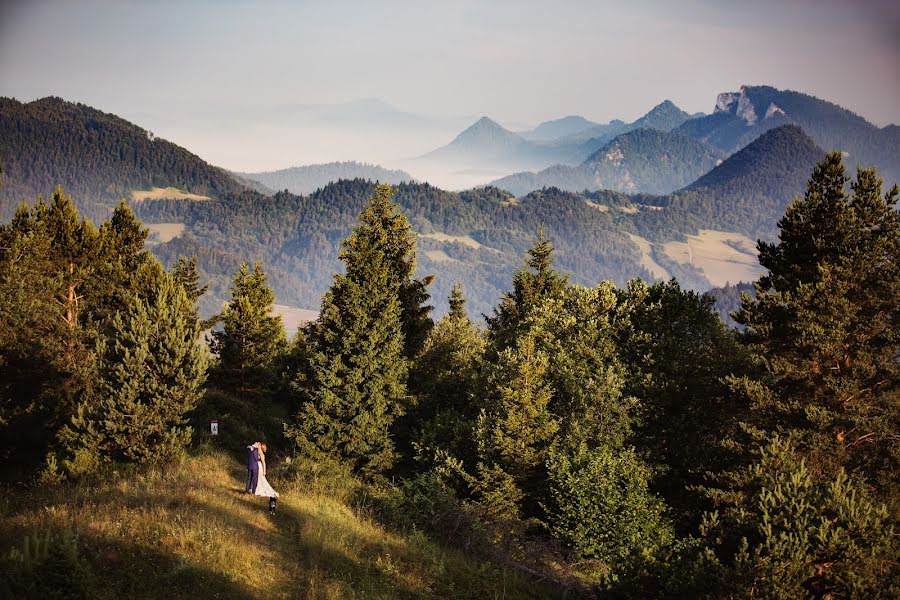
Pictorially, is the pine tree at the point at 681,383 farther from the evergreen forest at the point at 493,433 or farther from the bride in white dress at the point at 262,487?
the bride in white dress at the point at 262,487

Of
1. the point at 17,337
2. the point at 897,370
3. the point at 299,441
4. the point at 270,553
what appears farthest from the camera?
the point at 299,441

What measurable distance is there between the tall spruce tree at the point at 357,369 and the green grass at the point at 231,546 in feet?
30.2

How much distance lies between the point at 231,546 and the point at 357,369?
15.4 meters

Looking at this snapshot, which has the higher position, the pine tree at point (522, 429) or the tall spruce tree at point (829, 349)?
the tall spruce tree at point (829, 349)

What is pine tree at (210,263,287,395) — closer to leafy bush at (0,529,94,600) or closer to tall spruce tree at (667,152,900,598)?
tall spruce tree at (667,152,900,598)

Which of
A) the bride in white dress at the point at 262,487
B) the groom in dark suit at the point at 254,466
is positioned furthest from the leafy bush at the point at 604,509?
the groom in dark suit at the point at 254,466

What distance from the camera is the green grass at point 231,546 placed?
11.6m

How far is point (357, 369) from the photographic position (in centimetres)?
2844

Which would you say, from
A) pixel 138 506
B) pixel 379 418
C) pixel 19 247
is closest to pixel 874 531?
Result: pixel 138 506

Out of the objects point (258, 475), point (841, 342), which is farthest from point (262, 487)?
point (841, 342)

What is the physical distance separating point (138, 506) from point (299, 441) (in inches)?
514

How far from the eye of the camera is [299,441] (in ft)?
90.0

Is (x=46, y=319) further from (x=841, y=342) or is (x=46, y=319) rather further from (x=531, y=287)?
(x=841, y=342)

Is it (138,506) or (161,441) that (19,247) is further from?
(138,506)
